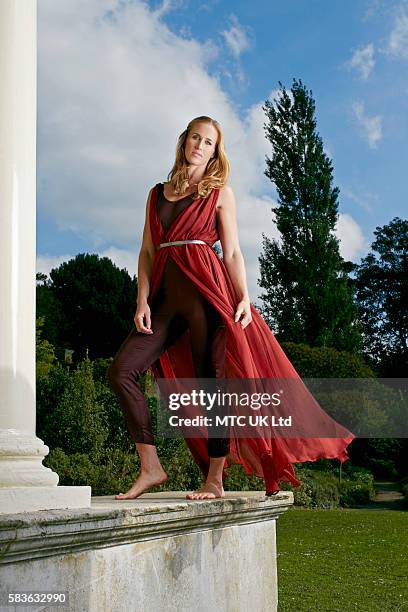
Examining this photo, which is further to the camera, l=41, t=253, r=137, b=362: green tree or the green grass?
l=41, t=253, r=137, b=362: green tree

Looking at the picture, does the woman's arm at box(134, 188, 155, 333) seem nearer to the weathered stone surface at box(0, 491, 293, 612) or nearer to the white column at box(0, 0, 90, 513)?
the white column at box(0, 0, 90, 513)

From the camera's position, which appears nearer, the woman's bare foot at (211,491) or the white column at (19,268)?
the white column at (19,268)

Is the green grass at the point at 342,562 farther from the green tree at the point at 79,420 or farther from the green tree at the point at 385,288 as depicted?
the green tree at the point at 385,288

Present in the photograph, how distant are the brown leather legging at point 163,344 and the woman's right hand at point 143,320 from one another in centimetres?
4

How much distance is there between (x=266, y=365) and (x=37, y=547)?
2113mm

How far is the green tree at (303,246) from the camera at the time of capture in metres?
26.5

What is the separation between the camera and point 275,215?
2825 cm

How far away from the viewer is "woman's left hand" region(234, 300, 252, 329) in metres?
4.77

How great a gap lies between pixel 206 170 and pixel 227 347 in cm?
100

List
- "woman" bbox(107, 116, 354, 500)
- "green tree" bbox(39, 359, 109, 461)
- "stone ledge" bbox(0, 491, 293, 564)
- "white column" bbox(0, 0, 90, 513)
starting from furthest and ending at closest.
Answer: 1. "green tree" bbox(39, 359, 109, 461)
2. "woman" bbox(107, 116, 354, 500)
3. "white column" bbox(0, 0, 90, 513)
4. "stone ledge" bbox(0, 491, 293, 564)

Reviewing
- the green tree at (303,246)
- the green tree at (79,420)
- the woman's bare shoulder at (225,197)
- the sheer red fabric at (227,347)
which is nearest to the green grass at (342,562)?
the sheer red fabric at (227,347)

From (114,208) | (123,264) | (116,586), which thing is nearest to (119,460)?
(116,586)

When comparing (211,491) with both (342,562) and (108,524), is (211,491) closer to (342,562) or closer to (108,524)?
(108,524)

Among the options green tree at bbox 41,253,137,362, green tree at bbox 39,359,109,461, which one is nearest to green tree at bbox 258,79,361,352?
green tree at bbox 41,253,137,362
